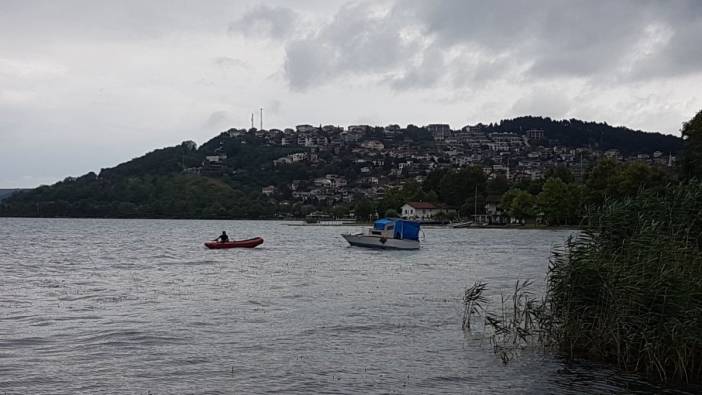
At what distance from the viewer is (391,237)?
71750 millimetres

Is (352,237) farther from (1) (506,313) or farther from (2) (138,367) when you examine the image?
(2) (138,367)

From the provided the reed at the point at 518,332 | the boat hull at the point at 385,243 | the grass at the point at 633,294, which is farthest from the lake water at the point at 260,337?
the boat hull at the point at 385,243

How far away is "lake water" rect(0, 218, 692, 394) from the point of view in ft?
56.0

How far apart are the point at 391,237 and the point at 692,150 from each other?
28.2m

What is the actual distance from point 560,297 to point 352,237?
57.1 metres

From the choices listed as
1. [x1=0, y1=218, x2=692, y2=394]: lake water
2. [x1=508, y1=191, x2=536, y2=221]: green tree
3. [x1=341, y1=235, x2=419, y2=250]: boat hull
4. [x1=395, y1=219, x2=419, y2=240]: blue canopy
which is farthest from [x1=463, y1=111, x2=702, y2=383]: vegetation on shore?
[x1=508, y1=191, x2=536, y2=221]: green tree

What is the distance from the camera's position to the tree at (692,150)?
55.9m

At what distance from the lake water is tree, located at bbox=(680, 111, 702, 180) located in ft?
70.6

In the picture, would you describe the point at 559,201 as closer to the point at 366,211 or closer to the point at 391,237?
the point at 366,211

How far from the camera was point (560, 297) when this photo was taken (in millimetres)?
19031

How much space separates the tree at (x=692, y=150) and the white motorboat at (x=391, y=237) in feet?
83.2

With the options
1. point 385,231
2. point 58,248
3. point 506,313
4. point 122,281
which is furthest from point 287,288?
point 58,248

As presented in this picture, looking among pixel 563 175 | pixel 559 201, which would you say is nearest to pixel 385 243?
pixel 559 201

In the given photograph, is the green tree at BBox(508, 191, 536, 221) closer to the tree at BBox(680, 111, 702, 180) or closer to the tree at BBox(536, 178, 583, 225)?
the tree at BBox(536, 178, 583, 225)
